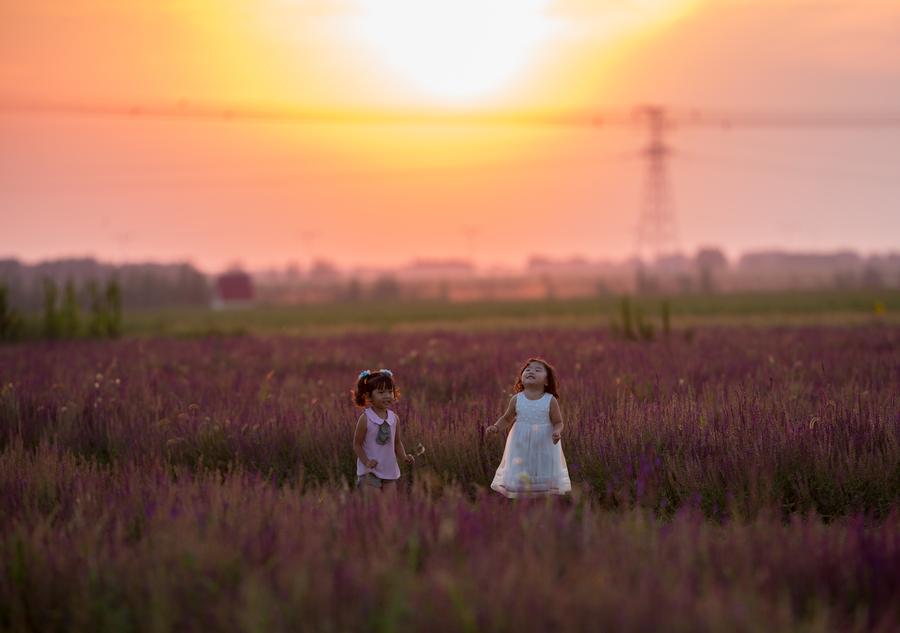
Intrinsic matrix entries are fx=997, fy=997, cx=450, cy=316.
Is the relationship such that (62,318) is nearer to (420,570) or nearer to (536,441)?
(536,441)

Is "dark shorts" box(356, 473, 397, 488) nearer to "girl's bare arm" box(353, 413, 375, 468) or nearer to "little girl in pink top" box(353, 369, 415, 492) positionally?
"little girl in pink top" box(353, 369, 415, 492)

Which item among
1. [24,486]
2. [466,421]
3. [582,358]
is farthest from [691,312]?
[24,486]

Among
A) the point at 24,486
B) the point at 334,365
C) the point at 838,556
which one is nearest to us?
the point at 838,556

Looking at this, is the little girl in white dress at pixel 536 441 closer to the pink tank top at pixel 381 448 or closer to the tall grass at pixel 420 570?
the pink tank top at pixel 381 448

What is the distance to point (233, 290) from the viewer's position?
101 m

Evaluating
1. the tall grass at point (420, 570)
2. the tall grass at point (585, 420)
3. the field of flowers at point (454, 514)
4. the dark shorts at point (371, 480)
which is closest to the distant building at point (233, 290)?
the tall grass at point (585, 420)

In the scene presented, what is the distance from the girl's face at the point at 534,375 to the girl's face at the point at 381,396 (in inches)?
36.4

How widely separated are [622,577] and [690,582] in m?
0.27

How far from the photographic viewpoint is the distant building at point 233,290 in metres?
98.7

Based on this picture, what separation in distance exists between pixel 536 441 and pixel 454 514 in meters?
1.90

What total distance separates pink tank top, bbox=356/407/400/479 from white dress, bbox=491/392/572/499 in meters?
0.77

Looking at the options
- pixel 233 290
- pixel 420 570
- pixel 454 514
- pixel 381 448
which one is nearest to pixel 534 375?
pixel 381 448

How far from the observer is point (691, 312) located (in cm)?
4456

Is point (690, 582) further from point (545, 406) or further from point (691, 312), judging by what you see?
point (691, 312)
